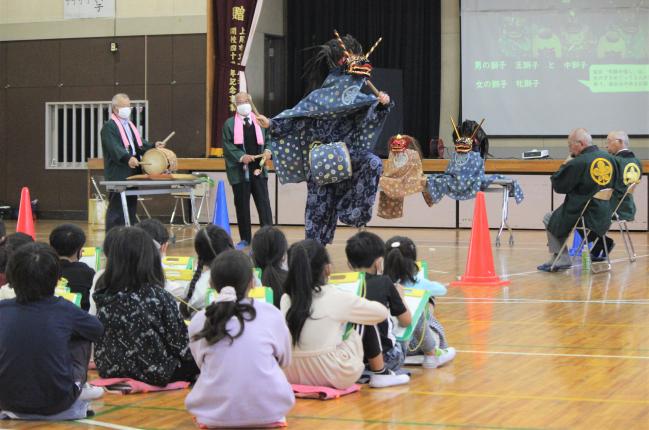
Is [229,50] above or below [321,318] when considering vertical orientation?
above

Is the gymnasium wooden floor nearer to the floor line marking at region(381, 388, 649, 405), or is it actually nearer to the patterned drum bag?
the floor line marking at region(381, 388, 649, 405)

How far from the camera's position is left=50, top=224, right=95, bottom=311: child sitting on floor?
4605 mm

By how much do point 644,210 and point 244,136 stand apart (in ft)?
17.4

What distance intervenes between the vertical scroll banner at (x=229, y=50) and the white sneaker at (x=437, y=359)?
9854 mm

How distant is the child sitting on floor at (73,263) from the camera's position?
461cm

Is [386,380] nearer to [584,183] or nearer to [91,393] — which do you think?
[91,393]

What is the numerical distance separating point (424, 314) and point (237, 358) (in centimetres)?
135

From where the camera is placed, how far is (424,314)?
4625 mm

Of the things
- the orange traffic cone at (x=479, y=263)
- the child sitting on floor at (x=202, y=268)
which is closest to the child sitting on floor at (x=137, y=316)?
the child sitting on floor at (x=202, y=268)

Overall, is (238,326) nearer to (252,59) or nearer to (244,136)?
(244,136)

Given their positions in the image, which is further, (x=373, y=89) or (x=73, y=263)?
(x=373, y=89)

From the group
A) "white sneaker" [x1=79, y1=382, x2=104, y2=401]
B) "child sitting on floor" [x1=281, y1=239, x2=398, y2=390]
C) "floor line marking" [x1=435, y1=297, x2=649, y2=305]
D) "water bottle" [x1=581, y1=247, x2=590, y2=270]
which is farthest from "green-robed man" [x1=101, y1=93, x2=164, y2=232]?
"child sitting on floor" [x1=281, y1=239, x2=398, y2=390]

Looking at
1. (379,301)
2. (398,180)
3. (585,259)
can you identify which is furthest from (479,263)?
(379,301)

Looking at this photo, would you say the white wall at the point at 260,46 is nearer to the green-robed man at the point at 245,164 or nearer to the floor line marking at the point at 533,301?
the green-robed man at the point at 245,164
